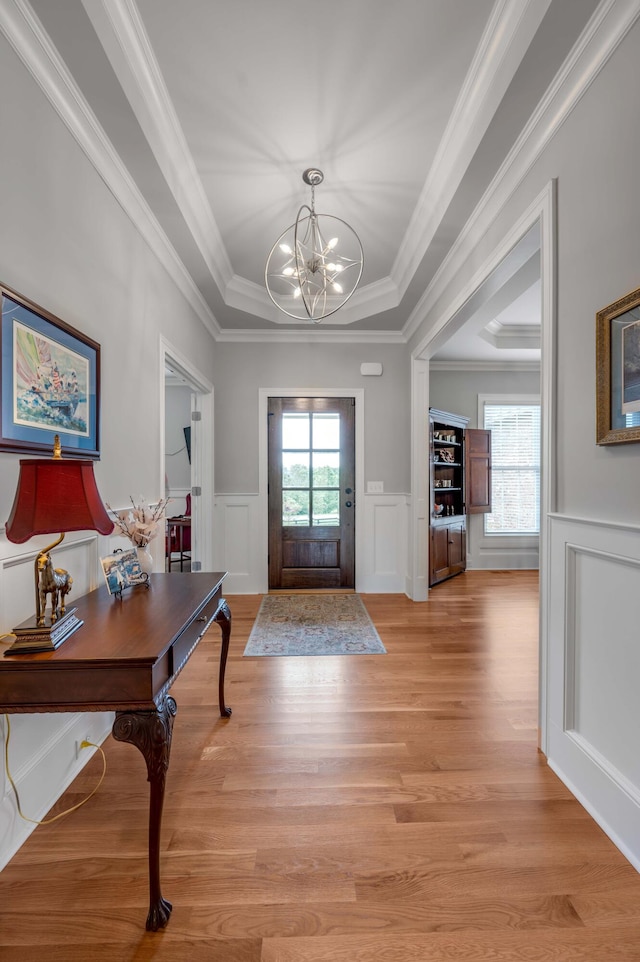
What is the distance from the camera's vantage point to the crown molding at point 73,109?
4.66 ft

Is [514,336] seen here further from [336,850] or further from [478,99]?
[336,850]

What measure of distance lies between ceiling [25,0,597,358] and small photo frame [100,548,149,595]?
183 centimetres

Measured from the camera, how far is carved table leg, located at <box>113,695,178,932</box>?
120 centimetres

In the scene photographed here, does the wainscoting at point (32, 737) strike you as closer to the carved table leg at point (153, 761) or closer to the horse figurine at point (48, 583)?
the horse figurine at point (48, 583)

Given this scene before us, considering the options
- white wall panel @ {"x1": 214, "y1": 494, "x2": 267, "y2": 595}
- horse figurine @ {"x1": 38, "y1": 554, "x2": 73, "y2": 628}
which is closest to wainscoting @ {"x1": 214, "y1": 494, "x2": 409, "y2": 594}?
white wall panel @ {"x1": 214, "y1": 494, "x2": 267, "y2": 595}

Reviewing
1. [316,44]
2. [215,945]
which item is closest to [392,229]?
[316,44]

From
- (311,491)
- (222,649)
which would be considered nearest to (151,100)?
(222,649)

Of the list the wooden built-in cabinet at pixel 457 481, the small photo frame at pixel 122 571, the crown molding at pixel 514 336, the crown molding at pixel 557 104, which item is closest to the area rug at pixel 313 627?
the small photo frame at pixel 122 571

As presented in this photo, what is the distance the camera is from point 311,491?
4.63m

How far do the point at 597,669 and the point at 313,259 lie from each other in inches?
96.8

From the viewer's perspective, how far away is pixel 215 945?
1.16 m

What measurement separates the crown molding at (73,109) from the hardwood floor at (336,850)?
2.52 m

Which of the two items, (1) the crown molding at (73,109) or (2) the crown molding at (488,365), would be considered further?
(2) the crown molding at (488,365)

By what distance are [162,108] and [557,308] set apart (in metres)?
1.95
